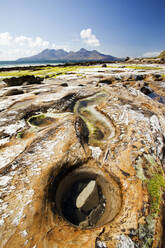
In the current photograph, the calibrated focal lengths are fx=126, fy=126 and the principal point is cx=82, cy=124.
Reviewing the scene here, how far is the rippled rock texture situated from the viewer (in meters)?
3.32

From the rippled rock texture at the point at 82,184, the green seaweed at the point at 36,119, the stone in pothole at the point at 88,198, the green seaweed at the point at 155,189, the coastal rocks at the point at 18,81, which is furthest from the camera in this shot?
the coastal rocks at the point at 18,81

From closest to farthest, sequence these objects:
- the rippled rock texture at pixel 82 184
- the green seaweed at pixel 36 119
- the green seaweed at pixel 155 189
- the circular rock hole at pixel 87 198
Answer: the rippled rock texture at pixel 82 184
the green seaweed at pixel 155 189
the circular rock hole at pixel 87 198
the green seaweed at pixel 36 119

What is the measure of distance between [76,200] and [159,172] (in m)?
3.57

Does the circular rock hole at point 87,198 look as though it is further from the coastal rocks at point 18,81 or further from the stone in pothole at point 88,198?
the coastal rocks at point 18,81

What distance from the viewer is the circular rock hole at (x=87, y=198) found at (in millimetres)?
4118

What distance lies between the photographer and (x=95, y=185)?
4.85m

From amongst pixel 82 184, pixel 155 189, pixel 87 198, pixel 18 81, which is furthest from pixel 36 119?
pixel 18 81

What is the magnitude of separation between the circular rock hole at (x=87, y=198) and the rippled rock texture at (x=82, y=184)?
1.1 inches

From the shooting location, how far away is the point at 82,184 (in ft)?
16.9

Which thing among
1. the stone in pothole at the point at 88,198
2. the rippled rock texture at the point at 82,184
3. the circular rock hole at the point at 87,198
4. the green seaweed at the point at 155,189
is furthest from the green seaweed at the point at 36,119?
the green seaweed at the point at 155,189

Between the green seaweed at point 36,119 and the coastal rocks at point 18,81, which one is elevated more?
the coastal rocks at point 18,81

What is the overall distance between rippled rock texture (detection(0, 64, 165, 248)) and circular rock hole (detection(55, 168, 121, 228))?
28mm

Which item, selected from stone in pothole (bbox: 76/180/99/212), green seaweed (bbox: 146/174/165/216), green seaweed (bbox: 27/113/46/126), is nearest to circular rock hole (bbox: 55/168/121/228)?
stone in pothole (bbox: 76/180/99/212)

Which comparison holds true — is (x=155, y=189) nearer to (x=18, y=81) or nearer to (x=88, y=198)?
(x=88, y=198)
